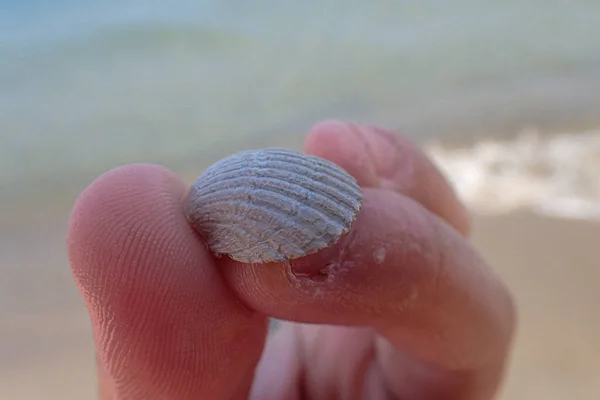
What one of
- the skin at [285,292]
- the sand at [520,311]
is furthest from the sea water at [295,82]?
the skin at [285,292]

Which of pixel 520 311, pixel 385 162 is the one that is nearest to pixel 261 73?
pixel 520 311

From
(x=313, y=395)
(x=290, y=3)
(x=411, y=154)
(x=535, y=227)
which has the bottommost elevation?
(x=313, y=395)

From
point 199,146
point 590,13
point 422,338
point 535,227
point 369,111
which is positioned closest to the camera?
point 422,338

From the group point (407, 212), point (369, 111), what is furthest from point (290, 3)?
point (407, 212)

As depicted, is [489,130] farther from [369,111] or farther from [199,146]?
[199,146]

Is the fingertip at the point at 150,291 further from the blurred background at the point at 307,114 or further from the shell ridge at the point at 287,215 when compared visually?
the blurred background at the point at 307,114

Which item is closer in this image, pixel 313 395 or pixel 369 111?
pixel 313 395

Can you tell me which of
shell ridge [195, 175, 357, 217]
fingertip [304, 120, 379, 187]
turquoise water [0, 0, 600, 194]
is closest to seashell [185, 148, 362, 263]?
shell ridge [195, 175, 357, 217]

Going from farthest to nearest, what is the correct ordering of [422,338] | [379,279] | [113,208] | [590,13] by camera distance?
[590,13] → [422,338] → [379,279] → [113,208]
